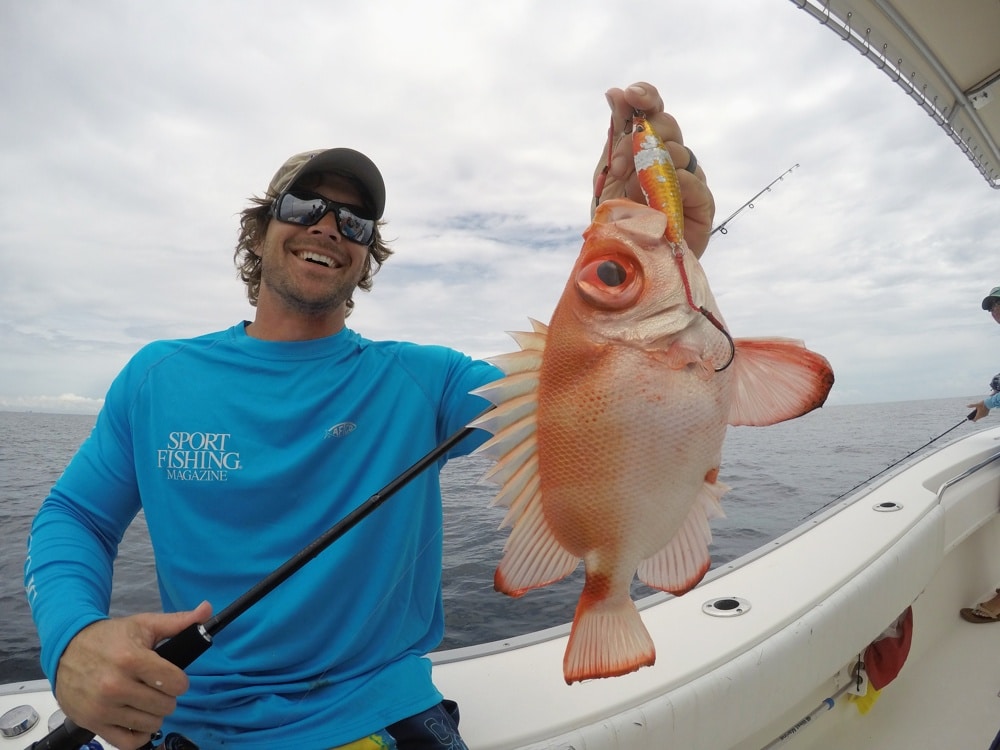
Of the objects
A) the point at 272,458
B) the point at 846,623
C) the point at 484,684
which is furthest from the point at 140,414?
the point at 846,623

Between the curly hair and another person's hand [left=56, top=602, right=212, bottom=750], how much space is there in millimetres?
1312

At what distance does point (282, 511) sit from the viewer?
5.28 feet

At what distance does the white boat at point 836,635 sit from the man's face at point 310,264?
1365 mm

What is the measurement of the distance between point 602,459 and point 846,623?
197 cm

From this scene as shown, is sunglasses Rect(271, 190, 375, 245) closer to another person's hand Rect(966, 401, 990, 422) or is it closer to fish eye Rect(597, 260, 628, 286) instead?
fish eye Rect(597, 260, 628, 286)

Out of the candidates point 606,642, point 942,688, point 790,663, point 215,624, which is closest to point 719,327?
point 606,642

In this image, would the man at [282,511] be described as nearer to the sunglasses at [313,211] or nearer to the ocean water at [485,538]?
the sunglasses at [313,211]

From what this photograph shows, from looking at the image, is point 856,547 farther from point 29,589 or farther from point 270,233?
point 29,589

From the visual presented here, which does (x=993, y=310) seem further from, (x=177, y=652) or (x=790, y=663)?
(x=177, y=652)

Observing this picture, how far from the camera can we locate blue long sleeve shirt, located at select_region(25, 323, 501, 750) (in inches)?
56.4

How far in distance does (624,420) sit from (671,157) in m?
0.54

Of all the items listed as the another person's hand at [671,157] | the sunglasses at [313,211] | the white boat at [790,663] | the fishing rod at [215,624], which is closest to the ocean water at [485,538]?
the fishing rod at [215,624]

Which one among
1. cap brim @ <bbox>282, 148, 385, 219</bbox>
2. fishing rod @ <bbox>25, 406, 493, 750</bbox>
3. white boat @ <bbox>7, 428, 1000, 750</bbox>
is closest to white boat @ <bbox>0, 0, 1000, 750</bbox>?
white boat @ <bbox>7, 428, 1000, 750</bbox>

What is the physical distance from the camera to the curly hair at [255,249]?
7.36 feet
